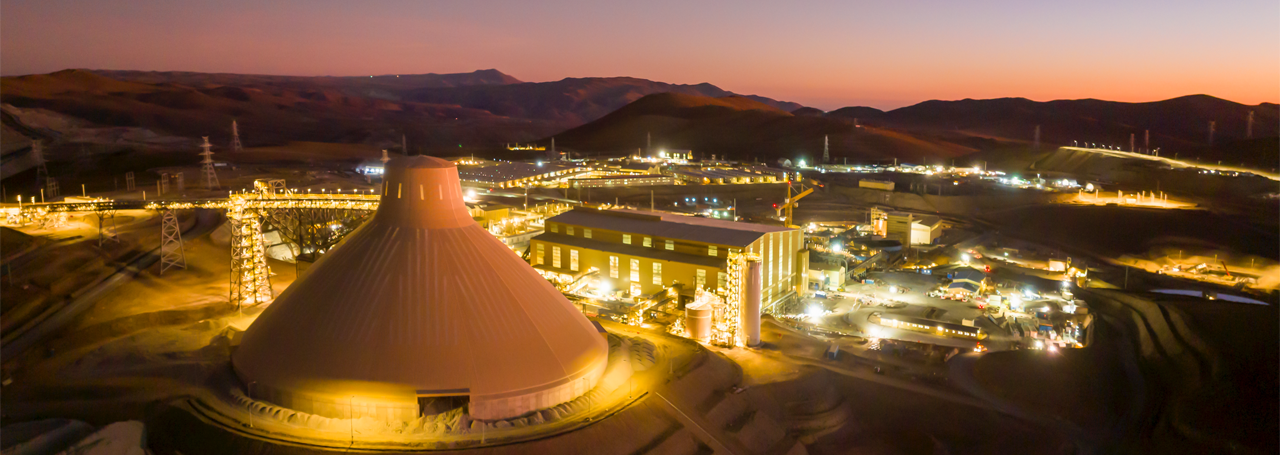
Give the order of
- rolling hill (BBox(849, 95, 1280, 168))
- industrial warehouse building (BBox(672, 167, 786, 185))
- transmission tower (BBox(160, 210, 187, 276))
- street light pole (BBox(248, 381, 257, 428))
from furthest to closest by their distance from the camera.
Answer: rolling hill (BBox(849, 95, 1280, 168)) < industrial warehouse building (BBox(672, 167, 786, 185)) < transmission tower (BBox(160, 210, 187, 276)) < street light pole (BBox(248, 381, 257, 428))

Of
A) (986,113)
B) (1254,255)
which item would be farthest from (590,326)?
(986,113)

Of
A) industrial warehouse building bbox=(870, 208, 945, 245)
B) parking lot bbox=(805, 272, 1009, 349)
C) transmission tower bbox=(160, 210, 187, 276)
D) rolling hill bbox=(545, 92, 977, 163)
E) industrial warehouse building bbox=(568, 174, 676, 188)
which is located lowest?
parking lot bbox=(805, 272, 1009, 349)

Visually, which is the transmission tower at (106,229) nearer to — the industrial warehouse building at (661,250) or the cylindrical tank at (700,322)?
the industrial warehouse building at (661,250)

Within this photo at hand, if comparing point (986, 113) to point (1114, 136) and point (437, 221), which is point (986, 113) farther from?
point (437, 221)

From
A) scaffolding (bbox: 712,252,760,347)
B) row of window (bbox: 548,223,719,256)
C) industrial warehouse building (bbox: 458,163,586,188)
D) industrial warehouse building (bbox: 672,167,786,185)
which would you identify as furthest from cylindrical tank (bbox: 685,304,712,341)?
industrial warehouse building (bbox: 672,167,786,185)

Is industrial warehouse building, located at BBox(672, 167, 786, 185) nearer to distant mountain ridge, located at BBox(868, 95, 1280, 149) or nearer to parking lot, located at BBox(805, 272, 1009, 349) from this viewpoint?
parking lot, located at BBox(805, 272, 1009, 349)

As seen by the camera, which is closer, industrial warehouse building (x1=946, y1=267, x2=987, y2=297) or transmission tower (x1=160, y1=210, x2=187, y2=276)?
transmission tower (x1=160, y1=210, x2=187, y2=276)

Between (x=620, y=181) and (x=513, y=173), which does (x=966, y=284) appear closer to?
(x=620, y=181)
